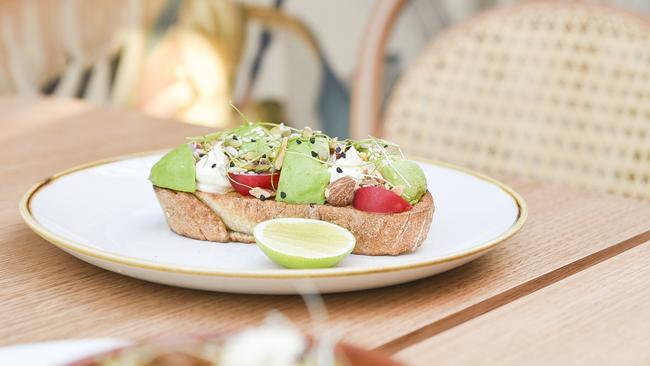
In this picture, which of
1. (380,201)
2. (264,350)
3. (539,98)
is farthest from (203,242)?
(539,98)

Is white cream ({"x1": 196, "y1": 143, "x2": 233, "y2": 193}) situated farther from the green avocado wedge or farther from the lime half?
the lime half

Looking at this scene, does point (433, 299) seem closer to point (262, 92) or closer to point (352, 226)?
point (352, 226)

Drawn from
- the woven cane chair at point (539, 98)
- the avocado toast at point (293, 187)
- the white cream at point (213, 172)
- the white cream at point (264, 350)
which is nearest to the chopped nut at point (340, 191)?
the avocado toast at point (293, 187)

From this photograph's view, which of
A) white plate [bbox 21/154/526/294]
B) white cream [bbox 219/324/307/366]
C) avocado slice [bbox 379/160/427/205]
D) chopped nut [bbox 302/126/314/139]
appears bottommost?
white plate [bbox 21/154/526/294]

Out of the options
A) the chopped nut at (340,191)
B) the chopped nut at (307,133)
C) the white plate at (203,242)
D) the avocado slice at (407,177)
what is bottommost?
the white plate at (203,242)

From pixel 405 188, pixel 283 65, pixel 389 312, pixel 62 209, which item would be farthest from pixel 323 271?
pixel 283 65

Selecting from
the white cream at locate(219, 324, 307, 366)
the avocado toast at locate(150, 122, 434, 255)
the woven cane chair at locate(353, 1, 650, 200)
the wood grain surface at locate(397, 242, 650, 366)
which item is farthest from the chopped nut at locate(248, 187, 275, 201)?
the woven cane chair at locate(353, 1, 650, 200)

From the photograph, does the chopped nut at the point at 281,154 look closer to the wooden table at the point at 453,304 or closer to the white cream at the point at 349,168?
the white cream at the point at 349,168
